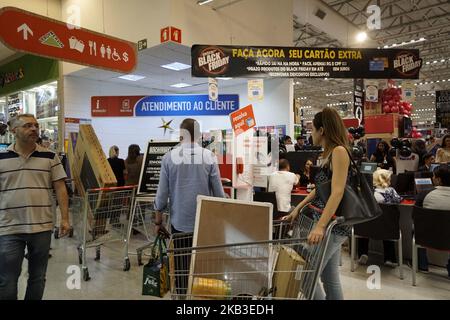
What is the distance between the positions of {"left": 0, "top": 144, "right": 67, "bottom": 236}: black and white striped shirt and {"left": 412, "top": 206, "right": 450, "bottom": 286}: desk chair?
11.5 feet

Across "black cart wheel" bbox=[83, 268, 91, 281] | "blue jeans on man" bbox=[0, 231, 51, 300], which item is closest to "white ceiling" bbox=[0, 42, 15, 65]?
"black cart wheel" bbox=[83, 268, 91, 281]

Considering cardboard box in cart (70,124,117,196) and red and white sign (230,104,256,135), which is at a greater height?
red and white sign (230,104,256,135)

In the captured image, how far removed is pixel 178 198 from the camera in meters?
2.75

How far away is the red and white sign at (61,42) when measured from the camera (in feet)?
13.4

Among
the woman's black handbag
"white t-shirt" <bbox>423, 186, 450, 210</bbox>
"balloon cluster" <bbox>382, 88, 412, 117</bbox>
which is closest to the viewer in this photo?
the woman's black handbag

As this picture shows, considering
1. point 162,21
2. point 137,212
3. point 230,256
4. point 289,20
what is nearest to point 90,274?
point 137,212

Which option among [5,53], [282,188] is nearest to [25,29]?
[282,188]

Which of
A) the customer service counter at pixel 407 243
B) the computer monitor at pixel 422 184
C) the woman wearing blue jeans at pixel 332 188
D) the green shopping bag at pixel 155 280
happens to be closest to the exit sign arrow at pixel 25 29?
the green shopping bag at pixel 155 280

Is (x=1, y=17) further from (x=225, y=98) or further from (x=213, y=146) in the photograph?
(x=225, y=98)

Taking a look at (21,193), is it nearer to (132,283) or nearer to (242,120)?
(132,283)

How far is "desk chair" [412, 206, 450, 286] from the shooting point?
11.6 ft

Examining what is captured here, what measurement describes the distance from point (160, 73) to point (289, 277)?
9.21 meters

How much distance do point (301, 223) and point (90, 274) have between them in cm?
277

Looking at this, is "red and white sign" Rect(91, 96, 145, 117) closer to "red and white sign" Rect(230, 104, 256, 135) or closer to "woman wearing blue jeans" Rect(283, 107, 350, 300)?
"red and white sign" Rect(230, 104, 256, 135)
